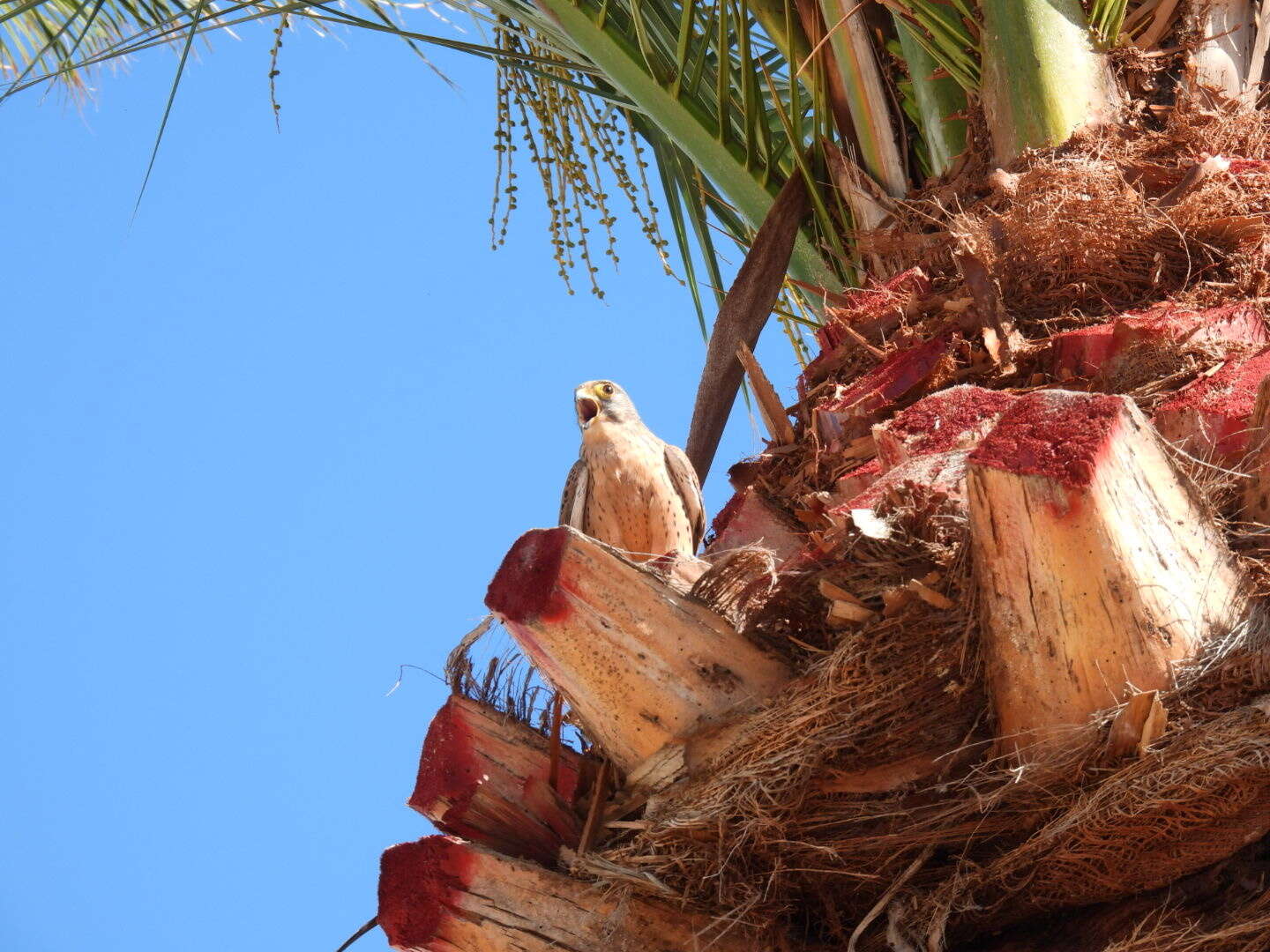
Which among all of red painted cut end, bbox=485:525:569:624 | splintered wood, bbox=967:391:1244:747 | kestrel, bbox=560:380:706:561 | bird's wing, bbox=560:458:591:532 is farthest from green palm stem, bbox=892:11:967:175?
bird's wing, bbox=560:458:591:532

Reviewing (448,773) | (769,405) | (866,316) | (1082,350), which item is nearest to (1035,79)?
(866,316)

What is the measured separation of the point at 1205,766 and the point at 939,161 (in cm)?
203

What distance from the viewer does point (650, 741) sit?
2.63 m

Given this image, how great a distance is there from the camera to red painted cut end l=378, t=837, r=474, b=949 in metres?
2.62

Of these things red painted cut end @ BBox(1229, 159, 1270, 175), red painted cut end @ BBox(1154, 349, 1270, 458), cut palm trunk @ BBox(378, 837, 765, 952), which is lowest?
cut palm trunk @ BBox(378, 837, 765, 952)

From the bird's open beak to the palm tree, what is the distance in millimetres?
2110

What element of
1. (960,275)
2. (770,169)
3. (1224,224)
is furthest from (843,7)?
(1224,224)

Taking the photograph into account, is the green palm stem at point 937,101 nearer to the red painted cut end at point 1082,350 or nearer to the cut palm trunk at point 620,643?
the red painted cut end at point 1082,350

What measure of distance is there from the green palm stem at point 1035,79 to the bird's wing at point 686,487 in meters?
1.81

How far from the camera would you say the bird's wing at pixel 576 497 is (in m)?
5.23

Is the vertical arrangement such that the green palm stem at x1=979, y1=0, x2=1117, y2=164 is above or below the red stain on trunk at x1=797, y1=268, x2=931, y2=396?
above

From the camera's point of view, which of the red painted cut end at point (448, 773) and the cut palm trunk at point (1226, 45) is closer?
the red painted cut end at point (448, 773)

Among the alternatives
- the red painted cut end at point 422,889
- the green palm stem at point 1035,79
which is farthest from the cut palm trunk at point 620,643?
the green palm stem at point 1035,79

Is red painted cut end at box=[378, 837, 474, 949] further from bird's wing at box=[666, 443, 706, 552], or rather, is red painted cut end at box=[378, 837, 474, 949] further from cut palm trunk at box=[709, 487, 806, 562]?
bird's wing at box=[666, 443, 706, 552]
